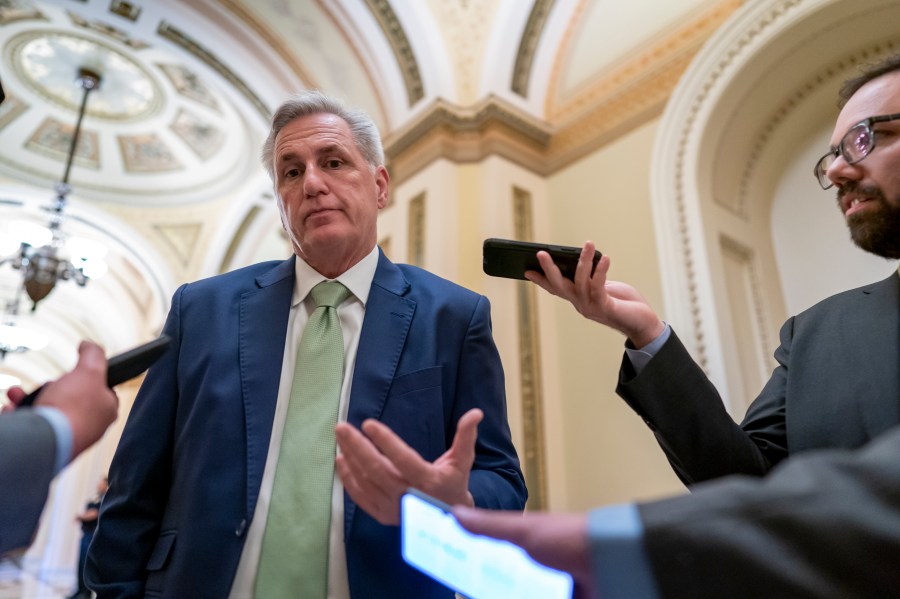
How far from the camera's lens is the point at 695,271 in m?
3.50

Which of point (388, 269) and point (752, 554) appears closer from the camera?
point (752, 554)

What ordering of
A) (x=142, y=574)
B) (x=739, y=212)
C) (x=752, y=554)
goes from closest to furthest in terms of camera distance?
(x=752, y=554) < (x=142, y=574) < (x=739, y=212)

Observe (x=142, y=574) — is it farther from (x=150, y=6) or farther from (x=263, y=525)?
(x=150, y=6)

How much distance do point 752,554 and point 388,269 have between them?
1020mm

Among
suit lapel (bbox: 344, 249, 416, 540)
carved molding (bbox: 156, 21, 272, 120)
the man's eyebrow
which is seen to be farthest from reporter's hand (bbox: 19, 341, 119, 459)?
carved molding (bbox: 156, 21, 272, 120)

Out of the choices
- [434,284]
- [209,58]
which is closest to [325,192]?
[434,284]

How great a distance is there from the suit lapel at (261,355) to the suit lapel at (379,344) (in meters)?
0.16

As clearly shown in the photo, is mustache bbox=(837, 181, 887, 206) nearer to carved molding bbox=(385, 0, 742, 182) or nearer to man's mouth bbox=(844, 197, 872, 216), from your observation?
man's mouth bbox=(844, 197, 872, 216)

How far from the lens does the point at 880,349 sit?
0.98m

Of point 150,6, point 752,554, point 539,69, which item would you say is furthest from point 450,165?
point 752,554

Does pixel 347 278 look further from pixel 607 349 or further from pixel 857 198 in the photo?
pixel 607 349

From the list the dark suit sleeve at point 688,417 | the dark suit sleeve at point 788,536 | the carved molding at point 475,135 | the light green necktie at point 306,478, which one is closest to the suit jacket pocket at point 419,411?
the light green necktie at point 306,478

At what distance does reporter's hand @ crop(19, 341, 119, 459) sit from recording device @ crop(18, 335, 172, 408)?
0.03 meters

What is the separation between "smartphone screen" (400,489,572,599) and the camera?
55 cm
